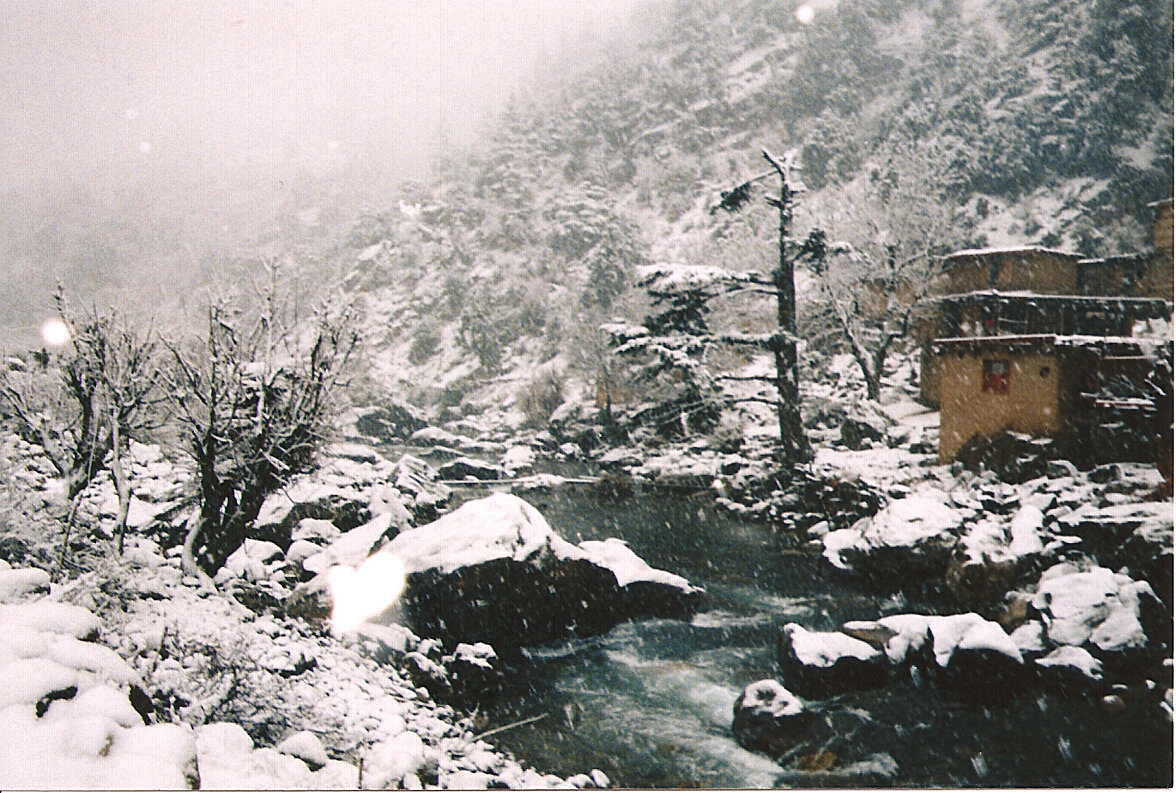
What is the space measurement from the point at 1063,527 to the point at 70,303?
925 centimetres

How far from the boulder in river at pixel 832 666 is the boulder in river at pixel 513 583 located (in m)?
1.44

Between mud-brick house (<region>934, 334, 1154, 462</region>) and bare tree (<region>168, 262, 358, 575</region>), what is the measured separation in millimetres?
6707

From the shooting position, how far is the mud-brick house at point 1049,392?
5.26 metres

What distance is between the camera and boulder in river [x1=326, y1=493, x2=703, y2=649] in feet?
17.4

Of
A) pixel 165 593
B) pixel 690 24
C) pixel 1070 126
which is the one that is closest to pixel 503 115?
pixel 690 24

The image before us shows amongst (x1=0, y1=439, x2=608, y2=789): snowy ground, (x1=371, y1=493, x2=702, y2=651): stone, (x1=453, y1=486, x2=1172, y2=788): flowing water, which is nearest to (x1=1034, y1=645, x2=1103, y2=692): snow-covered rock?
(x1=453, y1=486, x2=1172, y2=788): flowing water

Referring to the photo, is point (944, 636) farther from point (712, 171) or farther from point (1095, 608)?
point (712, 171)

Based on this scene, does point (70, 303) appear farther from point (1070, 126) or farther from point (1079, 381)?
point (1070, 126)

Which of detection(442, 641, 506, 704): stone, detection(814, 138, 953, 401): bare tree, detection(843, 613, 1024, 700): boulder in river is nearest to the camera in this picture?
detection(843, 613, 1024, 700): boulder in river

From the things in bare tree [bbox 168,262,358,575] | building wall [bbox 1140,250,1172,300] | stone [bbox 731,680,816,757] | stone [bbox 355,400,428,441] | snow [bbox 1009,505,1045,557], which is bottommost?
stone [bbox 731,680,816,757]

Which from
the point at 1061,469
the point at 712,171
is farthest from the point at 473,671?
the point at 712,171

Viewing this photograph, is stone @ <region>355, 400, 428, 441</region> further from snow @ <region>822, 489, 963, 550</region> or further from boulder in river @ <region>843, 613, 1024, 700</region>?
boulder in river @ <region>843, 613, 1024, 700</region>

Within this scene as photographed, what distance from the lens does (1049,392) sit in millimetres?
6043

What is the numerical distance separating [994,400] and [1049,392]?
0.51 meters
